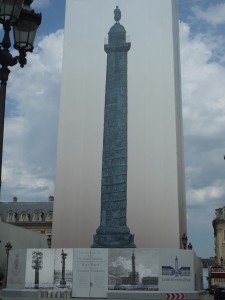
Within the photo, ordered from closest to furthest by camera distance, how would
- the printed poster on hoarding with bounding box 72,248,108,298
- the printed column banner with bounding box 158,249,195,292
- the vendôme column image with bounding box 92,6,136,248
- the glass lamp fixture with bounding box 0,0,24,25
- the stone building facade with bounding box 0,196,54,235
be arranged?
the glass lamp fixture with bounding box 0,0,24,25, the printed column banner with bounding box 158,249,195,292, the printed poster on hoarding with bounding box 72,248,108,298, the vendôme column image with bounding box 92,6,136,248, the stone building facade with bounding box 0,196,54,235

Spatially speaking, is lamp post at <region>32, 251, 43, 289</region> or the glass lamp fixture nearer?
the glass lamp fixture

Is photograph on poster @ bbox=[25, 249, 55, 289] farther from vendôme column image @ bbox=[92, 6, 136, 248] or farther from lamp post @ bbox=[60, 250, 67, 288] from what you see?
vendôme column image @ bbox=[92, 6, 136, 248]

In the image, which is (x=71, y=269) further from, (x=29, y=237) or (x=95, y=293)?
(x=29, y=237)

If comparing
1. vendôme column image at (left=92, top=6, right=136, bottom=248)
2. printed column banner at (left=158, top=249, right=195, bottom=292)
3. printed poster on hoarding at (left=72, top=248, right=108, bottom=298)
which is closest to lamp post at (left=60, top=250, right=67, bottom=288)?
printed poster on hoarding at (left=72, top=248, right=108, bottom=298)

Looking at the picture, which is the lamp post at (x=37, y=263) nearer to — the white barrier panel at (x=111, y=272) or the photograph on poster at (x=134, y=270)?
the white barrier panel at (x=111, y=272)

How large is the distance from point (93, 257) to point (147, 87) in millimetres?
23953

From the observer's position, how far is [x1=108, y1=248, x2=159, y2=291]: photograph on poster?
109ft

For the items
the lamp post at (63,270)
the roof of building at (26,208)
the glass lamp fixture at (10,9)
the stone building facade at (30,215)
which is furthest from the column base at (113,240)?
the glass lamp fixture at (10,9)

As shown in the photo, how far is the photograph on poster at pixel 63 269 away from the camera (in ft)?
112

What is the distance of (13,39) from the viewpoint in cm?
843

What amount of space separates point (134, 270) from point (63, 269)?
500cm

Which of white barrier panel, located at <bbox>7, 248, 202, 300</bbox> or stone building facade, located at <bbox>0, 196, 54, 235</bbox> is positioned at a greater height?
stone building facade, located at <bbox>0, 196, 54, 235</bbox>

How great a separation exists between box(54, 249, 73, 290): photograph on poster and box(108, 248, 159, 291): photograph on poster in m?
2.83

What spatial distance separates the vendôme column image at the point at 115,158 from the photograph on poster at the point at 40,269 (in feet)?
43.2
